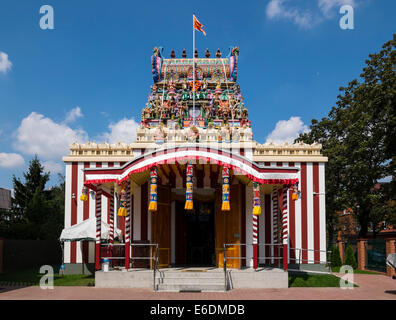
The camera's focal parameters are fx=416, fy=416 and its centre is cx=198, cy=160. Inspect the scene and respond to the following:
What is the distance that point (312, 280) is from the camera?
14492 millimetres

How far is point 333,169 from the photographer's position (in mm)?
28359

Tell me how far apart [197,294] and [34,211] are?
77.5ft

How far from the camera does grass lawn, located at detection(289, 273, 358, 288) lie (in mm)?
13867

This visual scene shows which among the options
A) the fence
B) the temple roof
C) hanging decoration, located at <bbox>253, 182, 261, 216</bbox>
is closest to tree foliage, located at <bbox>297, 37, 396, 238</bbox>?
the temple roof

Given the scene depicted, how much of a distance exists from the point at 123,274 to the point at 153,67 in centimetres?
2992

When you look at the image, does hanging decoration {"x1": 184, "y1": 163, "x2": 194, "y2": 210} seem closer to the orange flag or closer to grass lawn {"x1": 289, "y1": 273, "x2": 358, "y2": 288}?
grass lawn {"x1": 289, "y1": 273, "x2": 358, "y2": 288}

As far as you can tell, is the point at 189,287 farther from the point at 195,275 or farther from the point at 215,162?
the point at 215,162

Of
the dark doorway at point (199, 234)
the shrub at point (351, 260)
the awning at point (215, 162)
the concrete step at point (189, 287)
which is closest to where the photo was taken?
the concrete step at point (189, 287)

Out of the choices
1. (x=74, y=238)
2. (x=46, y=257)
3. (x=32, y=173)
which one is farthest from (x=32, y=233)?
(x=74, y=238)

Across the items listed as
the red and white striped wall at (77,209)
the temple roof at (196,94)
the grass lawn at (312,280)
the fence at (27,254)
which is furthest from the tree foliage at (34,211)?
the grass lawn at (312,280)

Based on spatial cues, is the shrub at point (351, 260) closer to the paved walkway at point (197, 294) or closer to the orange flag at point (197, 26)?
the paved walkway at point (197, 294)

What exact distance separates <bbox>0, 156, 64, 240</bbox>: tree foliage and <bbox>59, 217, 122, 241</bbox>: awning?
44.7 ft

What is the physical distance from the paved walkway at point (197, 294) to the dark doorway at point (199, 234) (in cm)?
575

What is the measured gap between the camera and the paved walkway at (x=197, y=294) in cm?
1126
